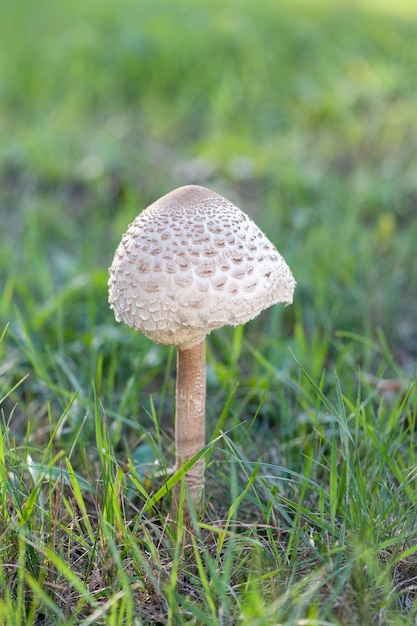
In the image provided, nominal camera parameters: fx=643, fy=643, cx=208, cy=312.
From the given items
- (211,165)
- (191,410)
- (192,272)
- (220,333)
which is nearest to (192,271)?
(192,272)

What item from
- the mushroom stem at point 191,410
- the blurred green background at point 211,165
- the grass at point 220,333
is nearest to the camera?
the grass at point 220,333

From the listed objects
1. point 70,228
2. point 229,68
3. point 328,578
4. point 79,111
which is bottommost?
point 328,578

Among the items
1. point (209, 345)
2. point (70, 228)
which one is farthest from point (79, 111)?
point (209, 345)

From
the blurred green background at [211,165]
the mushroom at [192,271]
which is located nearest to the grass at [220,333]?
the blurred green background at [211,165]

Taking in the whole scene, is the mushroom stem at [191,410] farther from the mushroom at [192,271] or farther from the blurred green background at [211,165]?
the blurred green background at [211,165]

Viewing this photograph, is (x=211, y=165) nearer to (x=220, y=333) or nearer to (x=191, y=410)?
(x=220, y=333)

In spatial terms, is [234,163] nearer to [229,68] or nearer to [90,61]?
[229,68]

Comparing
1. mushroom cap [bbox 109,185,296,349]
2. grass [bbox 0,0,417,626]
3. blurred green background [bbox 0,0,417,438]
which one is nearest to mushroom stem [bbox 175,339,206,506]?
grass [bbox 0,0,417,626]
